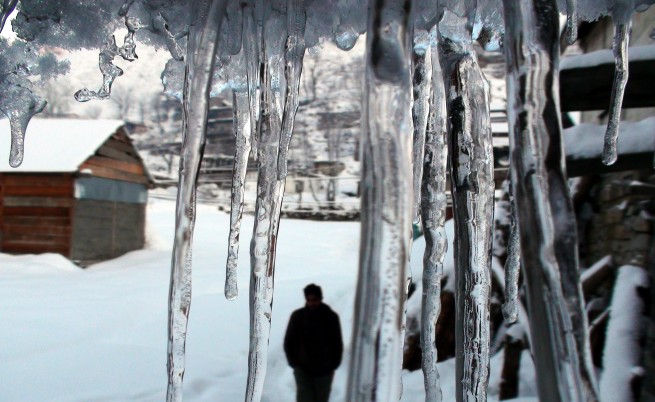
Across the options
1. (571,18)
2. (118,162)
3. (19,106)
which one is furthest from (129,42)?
(118,162)

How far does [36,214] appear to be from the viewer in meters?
11.8

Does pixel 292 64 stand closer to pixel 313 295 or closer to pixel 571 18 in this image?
pixel 571 18

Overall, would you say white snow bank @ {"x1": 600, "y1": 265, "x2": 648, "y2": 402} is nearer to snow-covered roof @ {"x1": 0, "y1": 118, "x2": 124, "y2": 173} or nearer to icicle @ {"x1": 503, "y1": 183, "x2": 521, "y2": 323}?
icicle @ {"x1": 503, "y1": 183, "x2": 521, "y2": 323}

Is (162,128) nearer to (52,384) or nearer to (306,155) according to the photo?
(306,155)

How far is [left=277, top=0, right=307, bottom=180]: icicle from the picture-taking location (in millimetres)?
1396

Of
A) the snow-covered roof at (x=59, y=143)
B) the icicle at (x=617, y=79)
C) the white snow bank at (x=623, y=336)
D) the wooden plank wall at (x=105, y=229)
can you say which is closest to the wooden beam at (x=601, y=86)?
the icicle at (x=617, y=79)

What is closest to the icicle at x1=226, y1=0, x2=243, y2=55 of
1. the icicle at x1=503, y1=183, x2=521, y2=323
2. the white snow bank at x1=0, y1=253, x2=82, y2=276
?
the icicle at x1=503, y1=183, x2=521, y2=323

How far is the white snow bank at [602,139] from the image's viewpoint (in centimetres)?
297

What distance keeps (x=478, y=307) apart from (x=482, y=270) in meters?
0.11

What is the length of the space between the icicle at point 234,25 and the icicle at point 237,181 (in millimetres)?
266

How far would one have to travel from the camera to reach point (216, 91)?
175 cm

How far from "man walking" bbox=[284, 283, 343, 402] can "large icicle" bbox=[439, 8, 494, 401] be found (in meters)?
2.08

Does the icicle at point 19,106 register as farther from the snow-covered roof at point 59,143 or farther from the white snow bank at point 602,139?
the snow-covered roof at point 59,143

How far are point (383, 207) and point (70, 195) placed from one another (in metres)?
12.2
